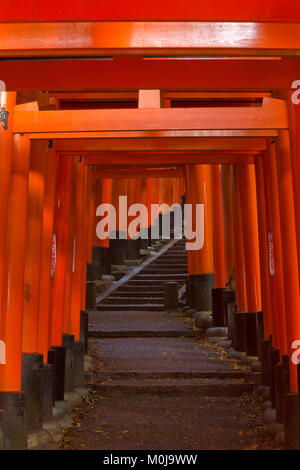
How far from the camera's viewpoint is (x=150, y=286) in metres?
16.3

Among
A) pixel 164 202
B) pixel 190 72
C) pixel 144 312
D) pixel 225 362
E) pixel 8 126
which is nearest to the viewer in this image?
pixel 190 72

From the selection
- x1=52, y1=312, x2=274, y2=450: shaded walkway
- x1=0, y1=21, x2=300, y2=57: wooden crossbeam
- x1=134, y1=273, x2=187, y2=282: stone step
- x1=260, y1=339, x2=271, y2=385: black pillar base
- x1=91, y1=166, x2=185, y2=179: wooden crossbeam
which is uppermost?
x1=91, y1=166, x2=185, y2=179: wooden crossbeam

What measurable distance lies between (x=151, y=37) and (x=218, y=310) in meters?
8.71

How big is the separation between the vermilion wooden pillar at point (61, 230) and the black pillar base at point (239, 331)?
3.38m

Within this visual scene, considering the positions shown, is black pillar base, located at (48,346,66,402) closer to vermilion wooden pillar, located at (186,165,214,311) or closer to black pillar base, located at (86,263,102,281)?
vermilion wooden pillar, located at (186,165,214,311)

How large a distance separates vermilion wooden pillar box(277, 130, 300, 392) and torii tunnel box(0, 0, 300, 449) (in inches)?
0.5

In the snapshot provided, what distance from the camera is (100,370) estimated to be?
27.9 ft

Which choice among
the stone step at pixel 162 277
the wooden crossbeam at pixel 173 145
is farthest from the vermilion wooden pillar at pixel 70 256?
the stone step at pixel 162 277

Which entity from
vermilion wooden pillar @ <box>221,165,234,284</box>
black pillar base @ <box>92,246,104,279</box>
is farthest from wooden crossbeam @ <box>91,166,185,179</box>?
black pillar base @ <box>92,246,104,279</box>

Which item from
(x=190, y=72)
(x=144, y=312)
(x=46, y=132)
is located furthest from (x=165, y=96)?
(x=144, y=312)

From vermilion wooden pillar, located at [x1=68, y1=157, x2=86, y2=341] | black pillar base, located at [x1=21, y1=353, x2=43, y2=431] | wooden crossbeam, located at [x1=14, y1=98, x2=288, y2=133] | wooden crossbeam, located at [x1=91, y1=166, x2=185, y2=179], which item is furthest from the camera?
wooden crossbeam, located at [x1=91, y1=166, x2=185, y2=179]

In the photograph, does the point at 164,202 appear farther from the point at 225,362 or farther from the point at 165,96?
the point at 165,96

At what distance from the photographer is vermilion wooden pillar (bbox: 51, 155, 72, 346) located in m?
7.07
